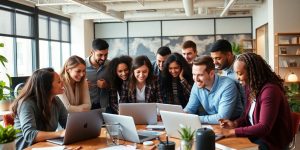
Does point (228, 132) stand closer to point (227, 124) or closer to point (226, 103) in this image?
point (227, 124)

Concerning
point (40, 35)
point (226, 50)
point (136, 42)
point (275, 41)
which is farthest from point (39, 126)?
point (136, 42)

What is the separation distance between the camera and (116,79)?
3.54 meters

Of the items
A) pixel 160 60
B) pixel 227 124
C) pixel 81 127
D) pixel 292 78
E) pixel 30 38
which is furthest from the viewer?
pixel 30 38

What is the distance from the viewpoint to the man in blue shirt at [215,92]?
2.72 metres

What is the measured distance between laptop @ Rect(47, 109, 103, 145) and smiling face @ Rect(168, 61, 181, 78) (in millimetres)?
1172

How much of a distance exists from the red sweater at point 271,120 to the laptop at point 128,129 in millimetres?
681

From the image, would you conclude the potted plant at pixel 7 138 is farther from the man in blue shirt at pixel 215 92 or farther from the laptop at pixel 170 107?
the man in blue shirt at pixel 215 92

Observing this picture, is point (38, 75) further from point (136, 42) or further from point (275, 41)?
point (136, 42)

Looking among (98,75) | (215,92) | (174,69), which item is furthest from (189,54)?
(215,92)

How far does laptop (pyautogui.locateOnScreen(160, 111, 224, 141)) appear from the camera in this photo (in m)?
2.18

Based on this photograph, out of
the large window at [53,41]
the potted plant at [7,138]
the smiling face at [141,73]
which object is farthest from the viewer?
the large window at [53,41]

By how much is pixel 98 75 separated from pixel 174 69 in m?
0.98

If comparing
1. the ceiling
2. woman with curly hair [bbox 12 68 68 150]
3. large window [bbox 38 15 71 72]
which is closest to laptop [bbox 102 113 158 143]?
woman with curly hair [bbox 12 68 68 150]

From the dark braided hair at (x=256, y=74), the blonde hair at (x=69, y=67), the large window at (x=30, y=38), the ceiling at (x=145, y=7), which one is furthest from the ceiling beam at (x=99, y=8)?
the dark braided hair at (x=256, y=74)
